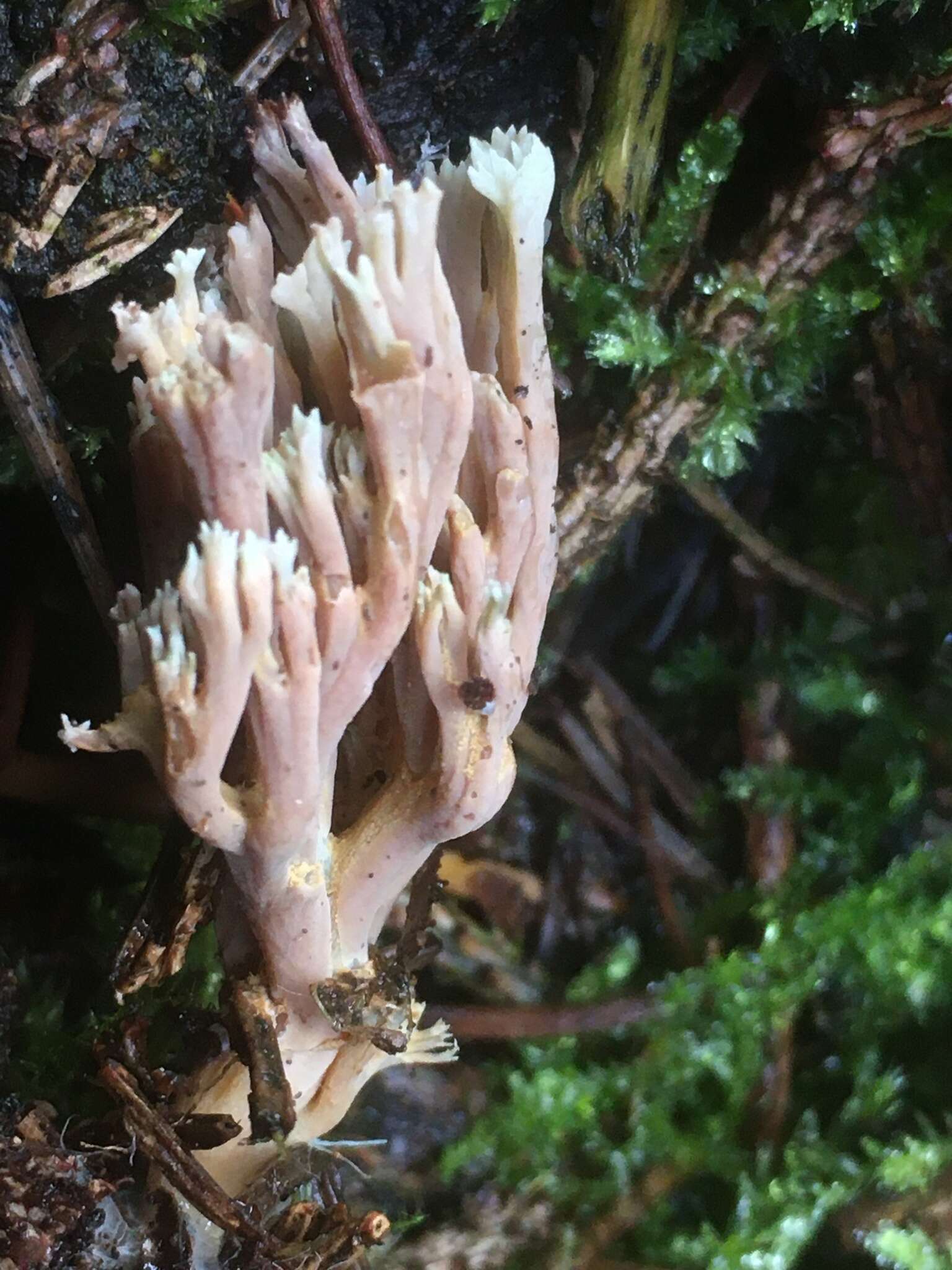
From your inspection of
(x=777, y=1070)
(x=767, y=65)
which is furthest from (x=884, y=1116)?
(x=767, y=65)

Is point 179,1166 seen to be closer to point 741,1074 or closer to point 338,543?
point 338,543

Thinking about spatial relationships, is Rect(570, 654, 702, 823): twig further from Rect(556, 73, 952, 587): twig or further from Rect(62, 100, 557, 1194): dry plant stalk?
Rect(62, 100, 557, 1194): dry plant stalk

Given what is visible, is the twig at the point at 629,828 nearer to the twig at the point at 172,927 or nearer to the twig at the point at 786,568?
the twig at the point at 786,568

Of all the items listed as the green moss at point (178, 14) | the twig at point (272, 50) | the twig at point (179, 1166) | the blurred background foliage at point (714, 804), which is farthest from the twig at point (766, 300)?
the twig at point (179, 1166)

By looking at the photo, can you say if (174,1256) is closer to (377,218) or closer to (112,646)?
(112,646)

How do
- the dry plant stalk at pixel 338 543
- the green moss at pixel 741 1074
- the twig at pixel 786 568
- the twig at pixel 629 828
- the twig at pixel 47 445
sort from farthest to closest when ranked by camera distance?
1. the twig at pixel 629 828
2. the twig at pixel 786 568
3. the green moss at pixel 741 1074
4. the twig at pixel 47 445
5. the dry plant stalk at pixel 338 543

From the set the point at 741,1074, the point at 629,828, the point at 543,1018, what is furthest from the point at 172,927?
the point at 741,1074

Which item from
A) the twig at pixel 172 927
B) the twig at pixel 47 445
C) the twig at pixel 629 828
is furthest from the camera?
the twig at pixel 629 828
